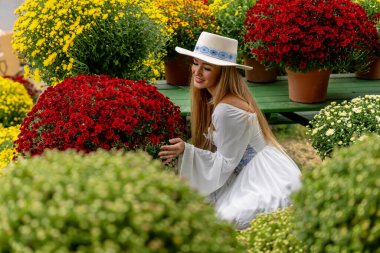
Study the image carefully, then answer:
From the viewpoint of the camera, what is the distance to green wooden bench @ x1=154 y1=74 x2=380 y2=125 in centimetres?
482

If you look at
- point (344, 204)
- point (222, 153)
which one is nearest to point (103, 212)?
point (344, 204)

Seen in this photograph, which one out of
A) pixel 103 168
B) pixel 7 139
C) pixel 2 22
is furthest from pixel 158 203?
pixel 2 22

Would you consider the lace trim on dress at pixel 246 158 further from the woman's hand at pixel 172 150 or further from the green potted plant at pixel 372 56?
the green potted plant at pixel 372 56

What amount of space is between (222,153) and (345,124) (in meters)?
0.87

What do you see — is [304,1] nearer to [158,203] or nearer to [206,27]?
[206,27]

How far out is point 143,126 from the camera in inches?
146

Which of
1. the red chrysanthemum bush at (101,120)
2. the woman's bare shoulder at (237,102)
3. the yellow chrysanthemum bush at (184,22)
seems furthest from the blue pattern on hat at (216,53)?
the yellow chrysanthemum bush at (184,22)

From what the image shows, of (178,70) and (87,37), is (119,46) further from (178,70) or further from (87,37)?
(178,70)

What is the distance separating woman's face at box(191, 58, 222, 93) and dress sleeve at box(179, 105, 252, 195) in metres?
0.23

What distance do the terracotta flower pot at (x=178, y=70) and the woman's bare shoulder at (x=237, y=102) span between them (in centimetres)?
159

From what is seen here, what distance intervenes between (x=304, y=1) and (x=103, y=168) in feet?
9.65

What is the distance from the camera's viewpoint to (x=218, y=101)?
400 cm

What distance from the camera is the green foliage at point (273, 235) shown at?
2.62m

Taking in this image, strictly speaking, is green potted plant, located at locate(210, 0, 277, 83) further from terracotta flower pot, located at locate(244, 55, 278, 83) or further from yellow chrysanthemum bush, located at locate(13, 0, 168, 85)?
yellow chrysanthemum bush, located at locate(13, 0, 168, 85)
